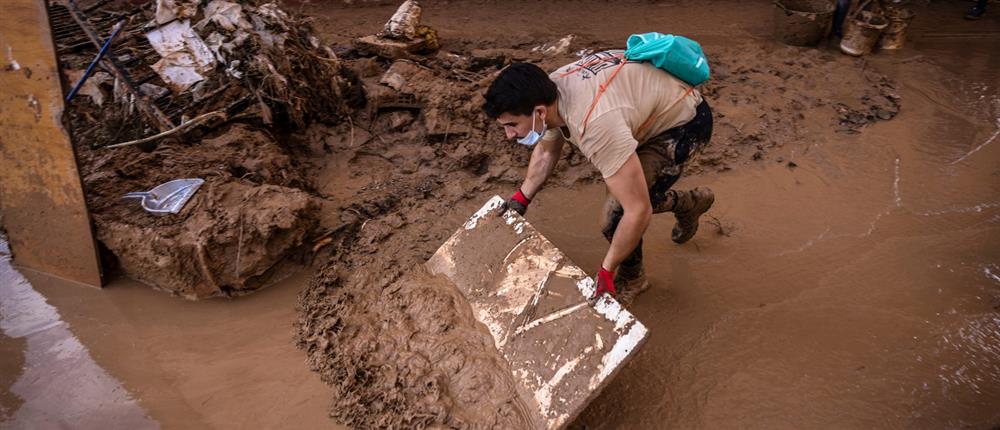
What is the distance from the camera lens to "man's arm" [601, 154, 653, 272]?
1.98 metres

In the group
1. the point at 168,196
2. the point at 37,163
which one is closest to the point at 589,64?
the point at 168,196

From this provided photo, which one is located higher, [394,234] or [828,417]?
[394,234]

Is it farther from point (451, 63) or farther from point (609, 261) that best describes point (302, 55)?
point (609, 261)

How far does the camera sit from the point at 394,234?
315 cm

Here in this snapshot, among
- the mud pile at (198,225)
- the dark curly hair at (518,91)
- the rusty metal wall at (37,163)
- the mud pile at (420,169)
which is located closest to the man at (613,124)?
the dark curly hair at (518,91)

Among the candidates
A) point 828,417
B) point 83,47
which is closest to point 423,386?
point 828,417

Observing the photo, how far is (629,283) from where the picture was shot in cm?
278

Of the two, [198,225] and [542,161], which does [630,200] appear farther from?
[198,225]

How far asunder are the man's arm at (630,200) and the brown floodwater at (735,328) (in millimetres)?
643

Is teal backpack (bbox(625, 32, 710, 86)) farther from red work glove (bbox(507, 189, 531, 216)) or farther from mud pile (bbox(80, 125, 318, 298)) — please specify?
mud pile (bbox(80, 125, 318, 298))

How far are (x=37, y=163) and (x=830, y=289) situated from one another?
4.00 m

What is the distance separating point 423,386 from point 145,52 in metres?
3.08

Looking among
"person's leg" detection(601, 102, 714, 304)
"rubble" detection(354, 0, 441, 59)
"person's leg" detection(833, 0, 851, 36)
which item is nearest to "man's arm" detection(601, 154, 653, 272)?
"person's leg" detection(601, 102, 714, 304)

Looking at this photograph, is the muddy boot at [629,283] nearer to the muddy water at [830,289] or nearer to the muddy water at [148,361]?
the muddy water at [830,289]
